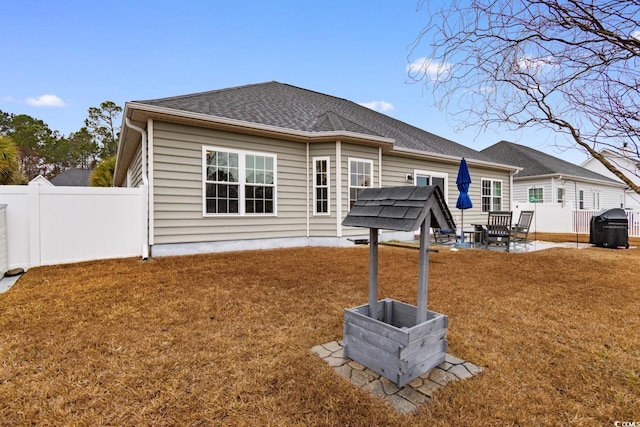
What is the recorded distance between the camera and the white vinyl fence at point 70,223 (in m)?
A: 5.35

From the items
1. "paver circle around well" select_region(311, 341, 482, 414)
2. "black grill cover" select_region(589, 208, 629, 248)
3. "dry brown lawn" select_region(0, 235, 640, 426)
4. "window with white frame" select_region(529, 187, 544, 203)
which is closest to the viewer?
"dry brown lawn" select_region(0, 235, 640, 426)

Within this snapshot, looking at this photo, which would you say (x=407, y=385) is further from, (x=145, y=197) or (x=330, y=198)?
(x=330, y=198)

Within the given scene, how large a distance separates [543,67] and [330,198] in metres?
6.61

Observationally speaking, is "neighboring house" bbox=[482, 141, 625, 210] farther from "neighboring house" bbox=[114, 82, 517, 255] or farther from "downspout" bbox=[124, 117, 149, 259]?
"downspout" bbox=[124, 117, 149, 259]

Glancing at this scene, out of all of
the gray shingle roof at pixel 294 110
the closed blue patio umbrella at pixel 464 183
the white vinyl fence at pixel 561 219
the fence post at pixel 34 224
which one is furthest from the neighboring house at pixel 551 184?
the fence post at pixel 34 224

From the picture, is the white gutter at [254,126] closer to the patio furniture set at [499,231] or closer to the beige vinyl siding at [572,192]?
the patio furniture set at [499,231]

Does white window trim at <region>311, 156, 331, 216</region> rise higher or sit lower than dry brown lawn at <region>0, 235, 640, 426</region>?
higher

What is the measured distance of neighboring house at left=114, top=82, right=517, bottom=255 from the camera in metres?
6.53

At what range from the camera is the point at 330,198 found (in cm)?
832

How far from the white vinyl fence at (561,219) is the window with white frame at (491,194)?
7.18 feet

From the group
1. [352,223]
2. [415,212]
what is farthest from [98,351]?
[415,212]

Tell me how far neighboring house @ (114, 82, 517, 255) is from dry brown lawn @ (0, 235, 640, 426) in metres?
2.11

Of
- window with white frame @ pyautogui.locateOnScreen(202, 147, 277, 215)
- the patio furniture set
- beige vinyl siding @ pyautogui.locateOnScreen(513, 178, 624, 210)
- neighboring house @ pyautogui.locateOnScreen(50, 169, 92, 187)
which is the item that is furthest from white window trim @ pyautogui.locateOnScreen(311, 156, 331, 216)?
neighboring house @ pyautogui.locateOnScreen(50, 169, 92, 187)

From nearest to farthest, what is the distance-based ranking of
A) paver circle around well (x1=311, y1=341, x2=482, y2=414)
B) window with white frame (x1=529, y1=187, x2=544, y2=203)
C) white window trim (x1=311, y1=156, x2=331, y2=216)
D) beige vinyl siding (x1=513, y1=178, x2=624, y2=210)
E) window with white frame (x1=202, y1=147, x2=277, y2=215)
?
paver circle around well (x1=311, y1=341, x2=482, y2=414) < window with white frame (x1=202, y1=147, x2=277, y2=215) < white window trim (x1=311, y1=156, x2=331, y2=216) < beige vinyl siding (x1=513, y1=178, x2=624, y2=210) < window with white frame (x1=529, y1=187, x2=544, y2=203)
